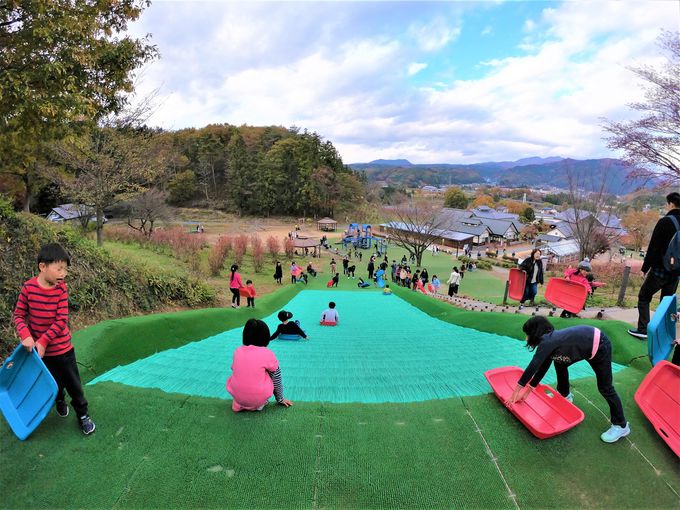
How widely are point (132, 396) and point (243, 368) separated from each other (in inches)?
45.0

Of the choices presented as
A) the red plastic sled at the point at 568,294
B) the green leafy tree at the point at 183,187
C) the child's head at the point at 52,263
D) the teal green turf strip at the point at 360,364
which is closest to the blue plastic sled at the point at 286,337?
the teal green turf strip at the point at 360,364

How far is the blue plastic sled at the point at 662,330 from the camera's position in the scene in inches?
119

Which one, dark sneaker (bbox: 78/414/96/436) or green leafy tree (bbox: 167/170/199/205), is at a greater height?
green leafy tree (bbox: 167/170/199/205)

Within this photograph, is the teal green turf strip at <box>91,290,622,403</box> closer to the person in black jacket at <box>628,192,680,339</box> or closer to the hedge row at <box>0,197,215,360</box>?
the person in black jacket at <box>628,192,680,339</box>

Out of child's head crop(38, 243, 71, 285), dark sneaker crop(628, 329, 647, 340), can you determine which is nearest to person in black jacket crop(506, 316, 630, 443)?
dark sneaker crop(628, 329, 647, 340)

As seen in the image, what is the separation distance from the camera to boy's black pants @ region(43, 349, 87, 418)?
8.84 ft

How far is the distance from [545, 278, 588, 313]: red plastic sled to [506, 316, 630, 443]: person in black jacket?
402 centimetres

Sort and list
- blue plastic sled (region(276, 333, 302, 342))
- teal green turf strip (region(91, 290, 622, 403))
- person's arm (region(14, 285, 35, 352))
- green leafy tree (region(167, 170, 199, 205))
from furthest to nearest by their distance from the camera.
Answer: green leafy tree (region(167, 170, 199, 205)) → blue plastic sled (region(276, 333, 302, 342)) → teal green turf strip (region(91, 290, 622, 403)) → person's arm (region(14, 285, 35, 352))

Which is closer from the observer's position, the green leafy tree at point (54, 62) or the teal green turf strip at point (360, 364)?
the teal green turf strip at point (360, 364)

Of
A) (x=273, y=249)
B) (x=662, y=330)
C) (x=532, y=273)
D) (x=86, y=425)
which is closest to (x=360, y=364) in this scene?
(x=86, y=425)

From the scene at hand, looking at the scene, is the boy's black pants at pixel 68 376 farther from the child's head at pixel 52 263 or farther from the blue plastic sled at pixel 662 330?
the blue plastic sled at pixel 662 330

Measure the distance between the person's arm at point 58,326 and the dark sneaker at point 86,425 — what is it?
2.05 ft

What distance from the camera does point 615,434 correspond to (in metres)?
2.59

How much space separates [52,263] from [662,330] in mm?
5203
